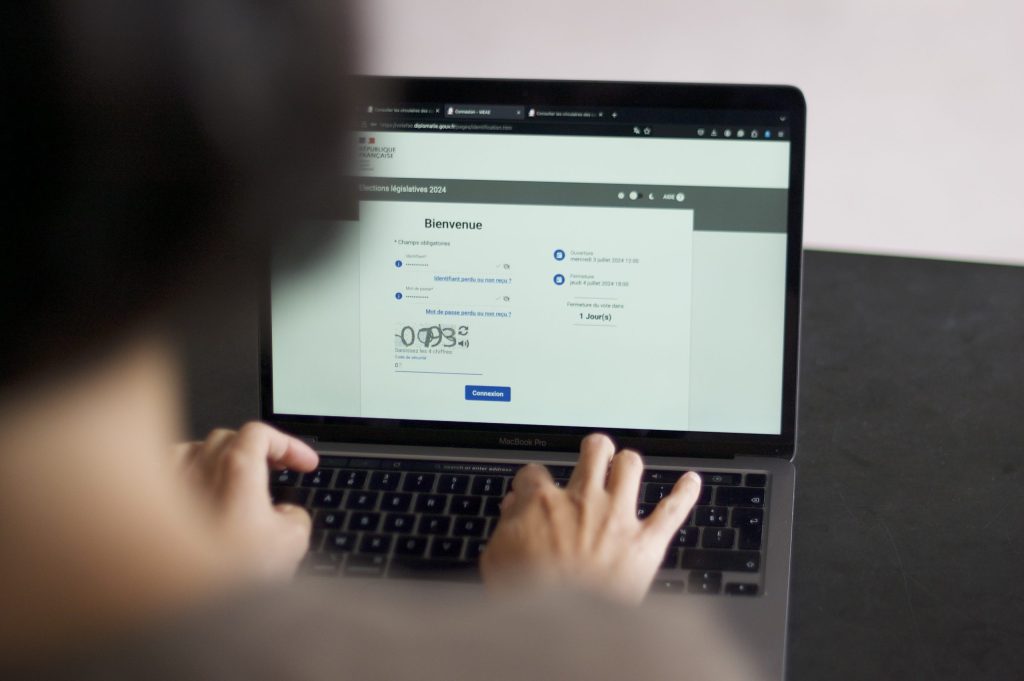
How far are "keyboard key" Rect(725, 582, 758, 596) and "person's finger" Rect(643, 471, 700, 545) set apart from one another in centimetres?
5

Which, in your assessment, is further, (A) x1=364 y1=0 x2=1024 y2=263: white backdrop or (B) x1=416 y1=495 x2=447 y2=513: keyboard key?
(A) x1=364 y1=0 x2=1024 y2=263: white backdrop

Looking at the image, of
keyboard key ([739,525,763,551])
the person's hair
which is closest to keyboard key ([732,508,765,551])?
keyboard key ([739,525,763,551])

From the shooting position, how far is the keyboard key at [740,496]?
79 cm

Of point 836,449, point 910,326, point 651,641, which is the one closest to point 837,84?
point 910,326

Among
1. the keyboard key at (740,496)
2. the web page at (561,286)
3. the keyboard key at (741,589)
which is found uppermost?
the web page at (561,286)

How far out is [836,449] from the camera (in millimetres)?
908

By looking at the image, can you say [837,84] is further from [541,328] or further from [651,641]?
[651,641]

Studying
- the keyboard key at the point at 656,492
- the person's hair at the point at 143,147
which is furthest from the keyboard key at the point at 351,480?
the person's hair at the point at 143,147

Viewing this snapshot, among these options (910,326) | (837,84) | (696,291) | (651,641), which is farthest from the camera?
(837,84)

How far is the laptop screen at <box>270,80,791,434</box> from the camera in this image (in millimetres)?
813

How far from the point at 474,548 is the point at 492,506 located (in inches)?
1.8

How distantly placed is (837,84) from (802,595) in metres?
1.15

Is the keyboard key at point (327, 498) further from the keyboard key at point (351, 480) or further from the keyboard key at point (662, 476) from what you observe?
the keyboard key at point (662, 476)

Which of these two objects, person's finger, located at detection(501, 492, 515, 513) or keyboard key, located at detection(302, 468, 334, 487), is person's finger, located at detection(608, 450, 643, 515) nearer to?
person's finger, located at detection(501, 492, 515, 513)
